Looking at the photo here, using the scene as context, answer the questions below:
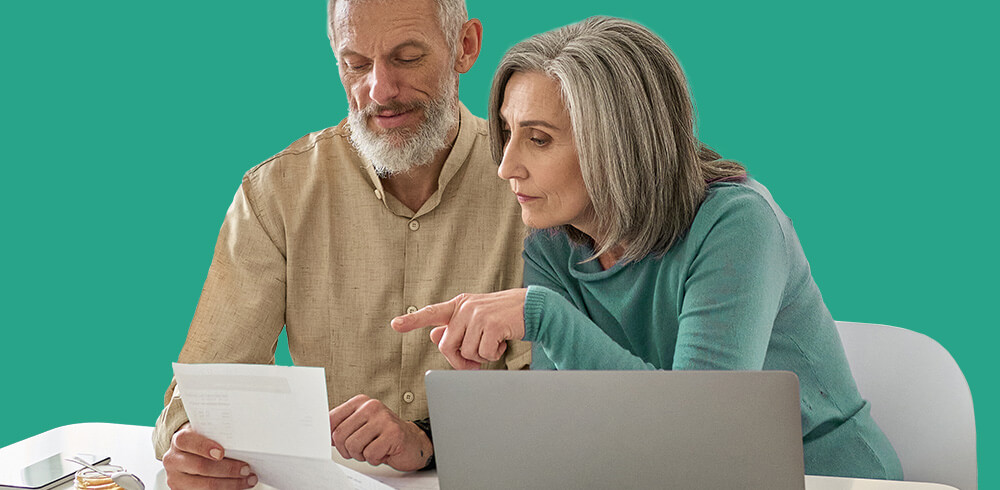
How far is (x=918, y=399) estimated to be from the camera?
87.4 inches

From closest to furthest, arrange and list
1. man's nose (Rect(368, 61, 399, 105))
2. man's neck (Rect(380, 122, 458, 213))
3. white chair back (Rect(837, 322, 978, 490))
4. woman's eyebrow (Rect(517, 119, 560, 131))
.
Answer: woman's eyebrow (Rect(517, 119, 560, 131))
white chair back (Rect(837, 322, 978, 490))
man's nose (Rect(368, 61, 399, 105))
man's neck (Rect(380, 122, 458, 213))

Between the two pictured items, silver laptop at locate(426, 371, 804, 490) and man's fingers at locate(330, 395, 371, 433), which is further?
man's fingers at locate(330, 395, 371, 433)

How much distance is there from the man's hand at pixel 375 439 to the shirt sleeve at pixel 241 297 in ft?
1.52

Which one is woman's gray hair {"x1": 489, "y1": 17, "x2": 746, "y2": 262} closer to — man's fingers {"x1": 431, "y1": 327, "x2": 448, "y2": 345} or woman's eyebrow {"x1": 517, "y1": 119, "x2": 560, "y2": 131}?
woman's eyebrow {"x1": 517, "y1": 119, "x2": 560, "y2": 131}

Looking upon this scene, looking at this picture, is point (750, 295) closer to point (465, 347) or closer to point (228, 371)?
point (465, 347)

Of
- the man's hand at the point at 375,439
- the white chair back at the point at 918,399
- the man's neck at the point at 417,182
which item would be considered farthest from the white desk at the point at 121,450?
the man's neck at the point at 417,182

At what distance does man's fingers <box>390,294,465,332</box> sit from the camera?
1.64 meters

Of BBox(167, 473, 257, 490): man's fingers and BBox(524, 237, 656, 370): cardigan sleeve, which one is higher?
BBox(524, 237, 656, 370): cardigan sleeve

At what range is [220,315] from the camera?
2.35 metres

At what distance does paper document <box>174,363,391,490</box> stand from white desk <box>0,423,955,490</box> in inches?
6.9

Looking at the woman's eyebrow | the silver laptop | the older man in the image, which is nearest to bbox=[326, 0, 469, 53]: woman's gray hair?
the older man

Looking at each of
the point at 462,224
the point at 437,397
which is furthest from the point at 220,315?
the point at 437,397

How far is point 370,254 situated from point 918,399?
4.43 ft

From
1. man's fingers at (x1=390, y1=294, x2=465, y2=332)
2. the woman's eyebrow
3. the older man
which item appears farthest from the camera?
the older man
